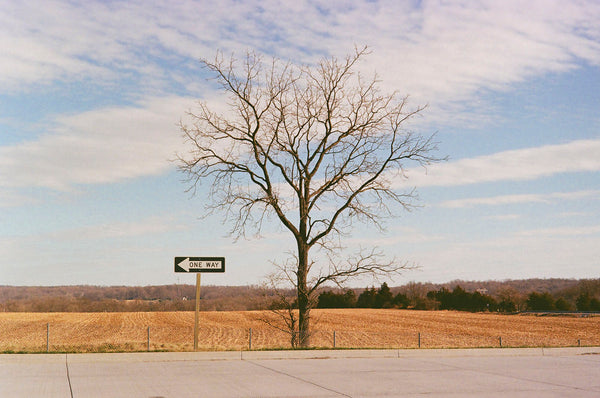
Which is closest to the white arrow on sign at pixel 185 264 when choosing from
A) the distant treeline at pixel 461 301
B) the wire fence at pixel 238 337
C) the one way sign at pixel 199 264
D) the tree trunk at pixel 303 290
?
the one way sign at pixel 199 264

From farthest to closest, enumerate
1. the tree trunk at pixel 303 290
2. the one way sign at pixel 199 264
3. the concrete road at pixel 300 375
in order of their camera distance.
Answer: the tree trunk at pixel 303 290 → the one way sign at pixel 199 264 → the concrete road at pixel 300 375

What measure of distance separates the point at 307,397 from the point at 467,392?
3.11 metres

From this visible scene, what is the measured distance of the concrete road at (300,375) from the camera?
11.0 meters

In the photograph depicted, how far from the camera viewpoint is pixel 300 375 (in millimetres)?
13305

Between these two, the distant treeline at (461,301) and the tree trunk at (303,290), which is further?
the distant treeline at (461,301)

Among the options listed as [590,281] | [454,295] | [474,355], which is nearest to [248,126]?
[474,355]

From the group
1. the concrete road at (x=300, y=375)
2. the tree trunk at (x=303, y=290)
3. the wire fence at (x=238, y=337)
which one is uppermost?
the tree trunk at (x=303, y=290)

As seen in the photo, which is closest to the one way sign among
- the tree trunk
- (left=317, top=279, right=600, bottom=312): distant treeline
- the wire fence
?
the tree trunk

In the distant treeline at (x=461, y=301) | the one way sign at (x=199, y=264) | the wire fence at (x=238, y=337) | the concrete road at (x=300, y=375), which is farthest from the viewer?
the distant treeline at (x=461, y=301)

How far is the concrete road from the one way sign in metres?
2.44

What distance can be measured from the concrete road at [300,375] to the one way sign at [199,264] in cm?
244

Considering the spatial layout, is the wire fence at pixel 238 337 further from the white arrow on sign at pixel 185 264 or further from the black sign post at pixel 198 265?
the white arrow on sign at pixel 185 264

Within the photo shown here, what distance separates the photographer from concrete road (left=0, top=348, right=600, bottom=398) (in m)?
11.0

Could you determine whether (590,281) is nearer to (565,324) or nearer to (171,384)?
(565,324)
